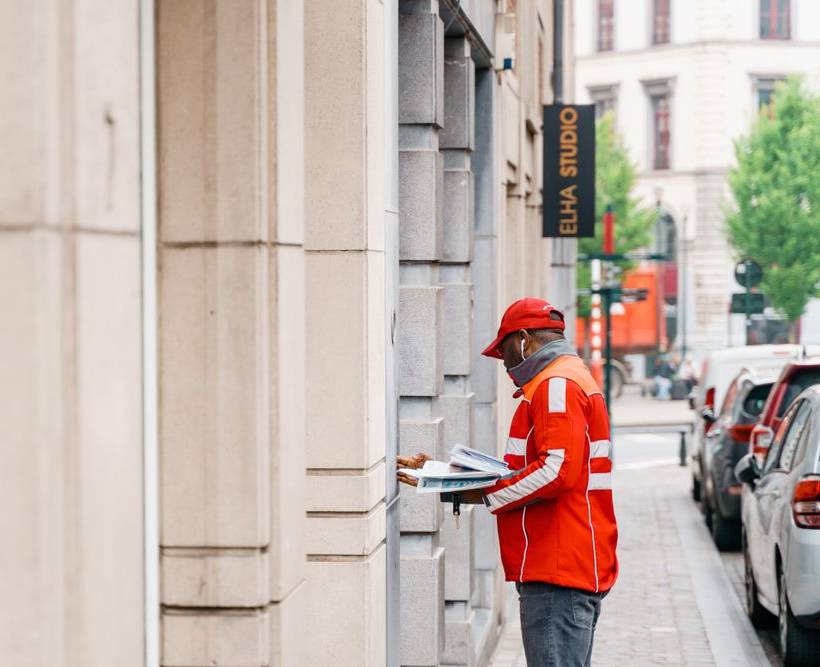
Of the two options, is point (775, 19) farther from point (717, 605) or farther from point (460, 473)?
point (460, 473)

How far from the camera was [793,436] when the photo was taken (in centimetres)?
1123

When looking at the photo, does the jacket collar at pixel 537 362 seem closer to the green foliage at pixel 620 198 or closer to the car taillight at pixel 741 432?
the car taillight at pixel 741 432

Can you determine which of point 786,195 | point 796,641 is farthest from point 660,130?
point 796,641

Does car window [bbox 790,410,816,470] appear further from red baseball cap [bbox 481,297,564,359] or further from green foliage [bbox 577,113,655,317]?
green foliage [bbox 577,113,655,317]

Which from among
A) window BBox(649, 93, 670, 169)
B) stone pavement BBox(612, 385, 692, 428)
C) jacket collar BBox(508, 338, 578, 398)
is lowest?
stone pavement BBox(612, 385, 692, 428)

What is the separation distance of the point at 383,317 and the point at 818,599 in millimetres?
4207

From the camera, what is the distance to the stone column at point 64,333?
329 cm

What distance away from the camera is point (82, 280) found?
344 centimetres

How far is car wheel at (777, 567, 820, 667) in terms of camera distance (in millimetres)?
10219

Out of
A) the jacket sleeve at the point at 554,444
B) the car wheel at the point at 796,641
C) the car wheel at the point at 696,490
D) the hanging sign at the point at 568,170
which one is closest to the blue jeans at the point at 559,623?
the jacket sleeve at the point at 554,444

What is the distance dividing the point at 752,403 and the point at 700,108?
53905mm

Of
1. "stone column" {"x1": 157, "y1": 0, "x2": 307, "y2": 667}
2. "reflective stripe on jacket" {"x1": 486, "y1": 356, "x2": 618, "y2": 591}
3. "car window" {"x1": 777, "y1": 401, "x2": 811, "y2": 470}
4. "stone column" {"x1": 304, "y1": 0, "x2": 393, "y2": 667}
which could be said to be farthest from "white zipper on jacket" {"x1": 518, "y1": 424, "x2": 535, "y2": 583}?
"car window" {"x1": 777, "y1": 401, "x2": 811, "y2": 470}

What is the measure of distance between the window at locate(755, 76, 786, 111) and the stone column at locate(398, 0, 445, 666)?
6316cm

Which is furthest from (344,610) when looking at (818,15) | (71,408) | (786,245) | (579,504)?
(818,15)
